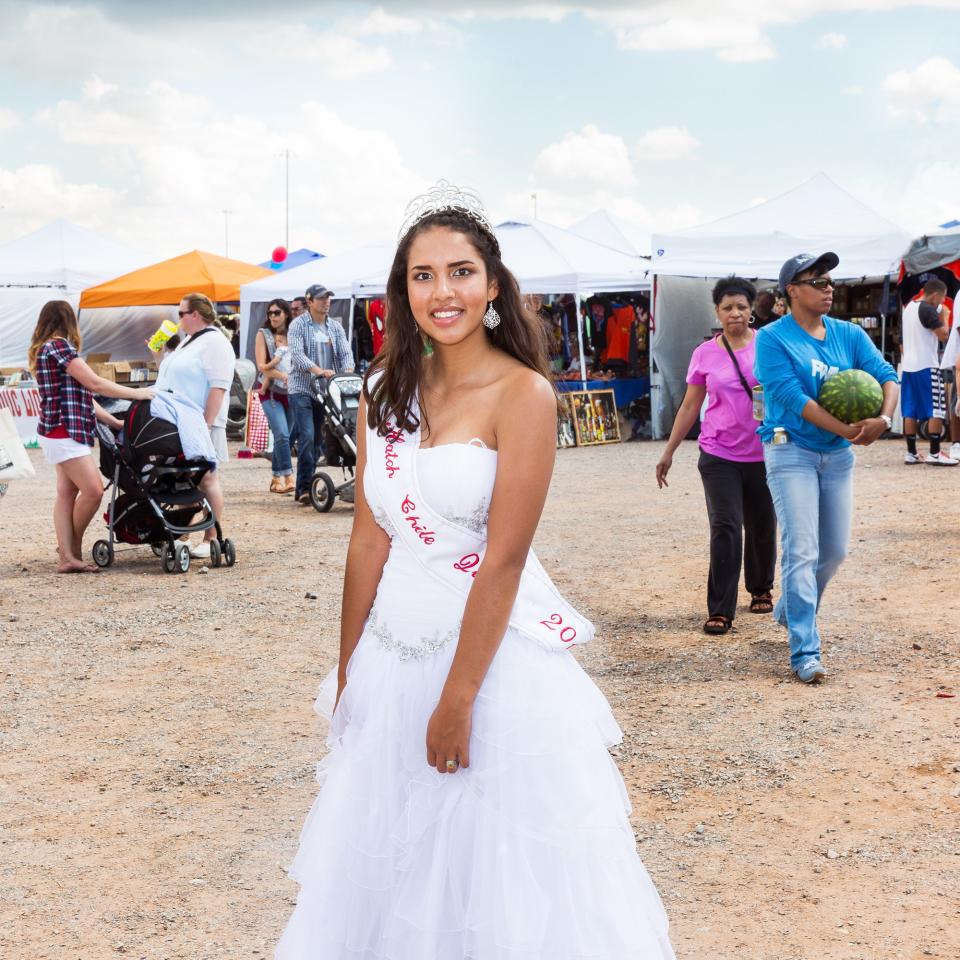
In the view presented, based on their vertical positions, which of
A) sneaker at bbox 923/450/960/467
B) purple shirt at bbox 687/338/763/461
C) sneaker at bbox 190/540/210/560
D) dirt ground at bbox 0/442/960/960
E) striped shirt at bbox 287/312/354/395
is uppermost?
striped shirt at bbox 287/312/354/395

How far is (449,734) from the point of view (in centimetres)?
243

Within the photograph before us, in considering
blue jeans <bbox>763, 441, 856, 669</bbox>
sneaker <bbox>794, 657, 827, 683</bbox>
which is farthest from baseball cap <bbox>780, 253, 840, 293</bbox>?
sneaker <bbox>794, 657, 827, 683</bbox>

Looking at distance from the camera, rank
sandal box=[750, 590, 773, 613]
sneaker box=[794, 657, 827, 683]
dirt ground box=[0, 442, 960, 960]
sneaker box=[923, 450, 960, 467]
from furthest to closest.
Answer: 1. sneaker box=[923, 450, 960, 467]
2. sandal box=[750, 590, 773, 613]
3. sneaker box=[794, 657, 827, 683]
4. dirt ground box=[0, 442, 960, 960]

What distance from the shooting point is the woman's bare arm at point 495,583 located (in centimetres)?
243

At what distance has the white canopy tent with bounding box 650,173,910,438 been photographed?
60.9ft

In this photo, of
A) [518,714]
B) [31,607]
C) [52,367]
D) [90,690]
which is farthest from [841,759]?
[52,367]

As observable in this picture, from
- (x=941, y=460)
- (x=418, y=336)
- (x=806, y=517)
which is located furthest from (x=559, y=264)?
(x=418, y=336)

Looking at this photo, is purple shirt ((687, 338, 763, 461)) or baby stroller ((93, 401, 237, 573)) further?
baby stroller ((93, 401, 237, 573))

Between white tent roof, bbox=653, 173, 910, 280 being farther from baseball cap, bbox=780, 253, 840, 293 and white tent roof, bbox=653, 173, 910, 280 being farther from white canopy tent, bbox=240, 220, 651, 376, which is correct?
baseball cap, bbox=780, 253, 840, 293

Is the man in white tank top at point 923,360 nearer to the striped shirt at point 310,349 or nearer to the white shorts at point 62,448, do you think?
the striped shirt at point 310,349

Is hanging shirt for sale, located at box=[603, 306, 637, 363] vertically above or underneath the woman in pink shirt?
above

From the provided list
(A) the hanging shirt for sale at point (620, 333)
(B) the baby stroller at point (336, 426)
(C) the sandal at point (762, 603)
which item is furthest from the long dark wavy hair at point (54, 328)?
(A) the hanging shirt for sale at point (620, 333)

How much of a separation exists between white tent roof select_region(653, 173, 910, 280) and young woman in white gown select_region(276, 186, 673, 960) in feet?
54.2

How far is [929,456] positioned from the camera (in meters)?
15.0
